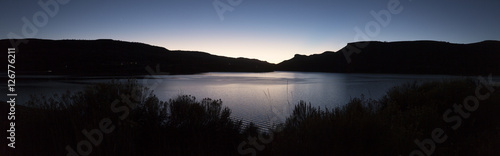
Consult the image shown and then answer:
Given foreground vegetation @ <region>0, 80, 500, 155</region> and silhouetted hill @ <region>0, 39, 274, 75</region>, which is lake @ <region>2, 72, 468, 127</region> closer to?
foreground vegetation @ <region>0, 80, 500, 155</region>

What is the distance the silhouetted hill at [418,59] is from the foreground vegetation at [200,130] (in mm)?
70824

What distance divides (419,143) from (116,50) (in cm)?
12056

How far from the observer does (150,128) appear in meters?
6.08

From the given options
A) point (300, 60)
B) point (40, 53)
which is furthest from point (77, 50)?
point (300, 60)

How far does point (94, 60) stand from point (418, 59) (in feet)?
356

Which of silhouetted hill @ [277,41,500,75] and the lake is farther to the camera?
silhouetted hill @ [277,41,500,75]

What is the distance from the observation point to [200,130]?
6.34m

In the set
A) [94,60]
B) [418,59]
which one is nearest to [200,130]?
[94,60]

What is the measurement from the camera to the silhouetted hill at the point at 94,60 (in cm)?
8244

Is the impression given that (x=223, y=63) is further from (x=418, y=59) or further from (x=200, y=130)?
(x=200, y=130)

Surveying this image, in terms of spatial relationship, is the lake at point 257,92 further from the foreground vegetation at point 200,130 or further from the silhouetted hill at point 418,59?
the silhouetted hill at point 418,59

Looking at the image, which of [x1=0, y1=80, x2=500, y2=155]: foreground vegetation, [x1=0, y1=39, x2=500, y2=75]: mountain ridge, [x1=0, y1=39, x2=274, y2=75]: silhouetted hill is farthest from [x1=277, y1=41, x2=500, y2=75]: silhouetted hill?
[x1=0, y1=80, x2=500, y2=155]: foreground vegetation

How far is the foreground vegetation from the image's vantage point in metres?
4.41

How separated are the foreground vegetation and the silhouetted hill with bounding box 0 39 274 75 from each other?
7505 centimetres
